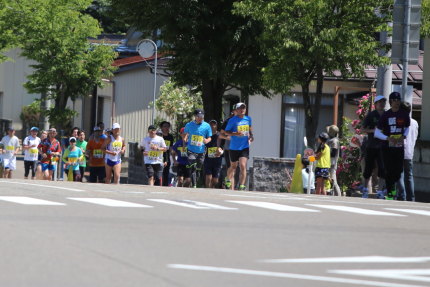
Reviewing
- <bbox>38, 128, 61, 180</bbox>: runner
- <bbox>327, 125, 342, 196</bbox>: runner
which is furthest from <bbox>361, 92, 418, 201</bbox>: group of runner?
<bbox>38, 128, 61, 180</bbox>: runner

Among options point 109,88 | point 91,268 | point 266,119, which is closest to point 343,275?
point 91,268

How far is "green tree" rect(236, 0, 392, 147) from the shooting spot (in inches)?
884

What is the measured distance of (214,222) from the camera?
12.4 m

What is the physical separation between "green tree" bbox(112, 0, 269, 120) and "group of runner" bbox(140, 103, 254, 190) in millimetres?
2911

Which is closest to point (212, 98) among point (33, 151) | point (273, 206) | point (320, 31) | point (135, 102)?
point (33, 151)

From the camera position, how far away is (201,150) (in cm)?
2289

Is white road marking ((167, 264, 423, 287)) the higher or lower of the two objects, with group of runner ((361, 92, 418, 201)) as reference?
lower

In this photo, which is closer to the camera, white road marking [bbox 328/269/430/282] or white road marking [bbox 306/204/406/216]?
white road marking [bbox 328/269/430/282]

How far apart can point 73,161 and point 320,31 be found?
27.2 ft

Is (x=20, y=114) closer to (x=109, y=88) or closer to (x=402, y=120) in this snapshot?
(x=109, y=88)

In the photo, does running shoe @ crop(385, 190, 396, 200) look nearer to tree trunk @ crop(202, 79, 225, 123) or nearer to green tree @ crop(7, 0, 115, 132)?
tree trunk @ crop(202, 79, 225, 123)

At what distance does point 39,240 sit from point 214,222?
8.66 ft

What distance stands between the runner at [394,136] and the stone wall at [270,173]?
7752 millimetres

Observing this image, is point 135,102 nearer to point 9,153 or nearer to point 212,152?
point 9,153
